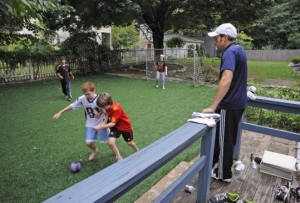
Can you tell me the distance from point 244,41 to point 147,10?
28.8m

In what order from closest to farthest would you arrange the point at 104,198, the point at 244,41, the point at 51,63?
the point at 104,198 → the point at 51,63 → the point at 244,41

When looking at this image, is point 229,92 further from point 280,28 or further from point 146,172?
point 280,28

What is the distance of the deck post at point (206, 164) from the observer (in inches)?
104

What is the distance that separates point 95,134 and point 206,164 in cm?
222

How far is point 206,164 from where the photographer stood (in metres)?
2.72

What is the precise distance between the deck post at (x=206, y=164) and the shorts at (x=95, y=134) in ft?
6.73

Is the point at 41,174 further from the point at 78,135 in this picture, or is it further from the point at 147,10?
the point at 147,10

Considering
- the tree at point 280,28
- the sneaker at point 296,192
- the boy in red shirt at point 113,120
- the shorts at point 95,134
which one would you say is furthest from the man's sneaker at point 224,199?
the tree at point 280,28

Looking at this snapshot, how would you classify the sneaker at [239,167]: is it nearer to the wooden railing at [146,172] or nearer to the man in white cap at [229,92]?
the man in white cap at [229,92]

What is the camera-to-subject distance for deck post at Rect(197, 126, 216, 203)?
2.64 m

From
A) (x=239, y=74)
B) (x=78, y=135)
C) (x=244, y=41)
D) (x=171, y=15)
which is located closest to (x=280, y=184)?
(x=239, y=74)

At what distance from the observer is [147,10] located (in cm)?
1773

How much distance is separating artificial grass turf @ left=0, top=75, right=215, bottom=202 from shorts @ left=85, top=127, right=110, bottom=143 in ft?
1.30

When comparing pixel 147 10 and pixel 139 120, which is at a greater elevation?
pixel 147 10
